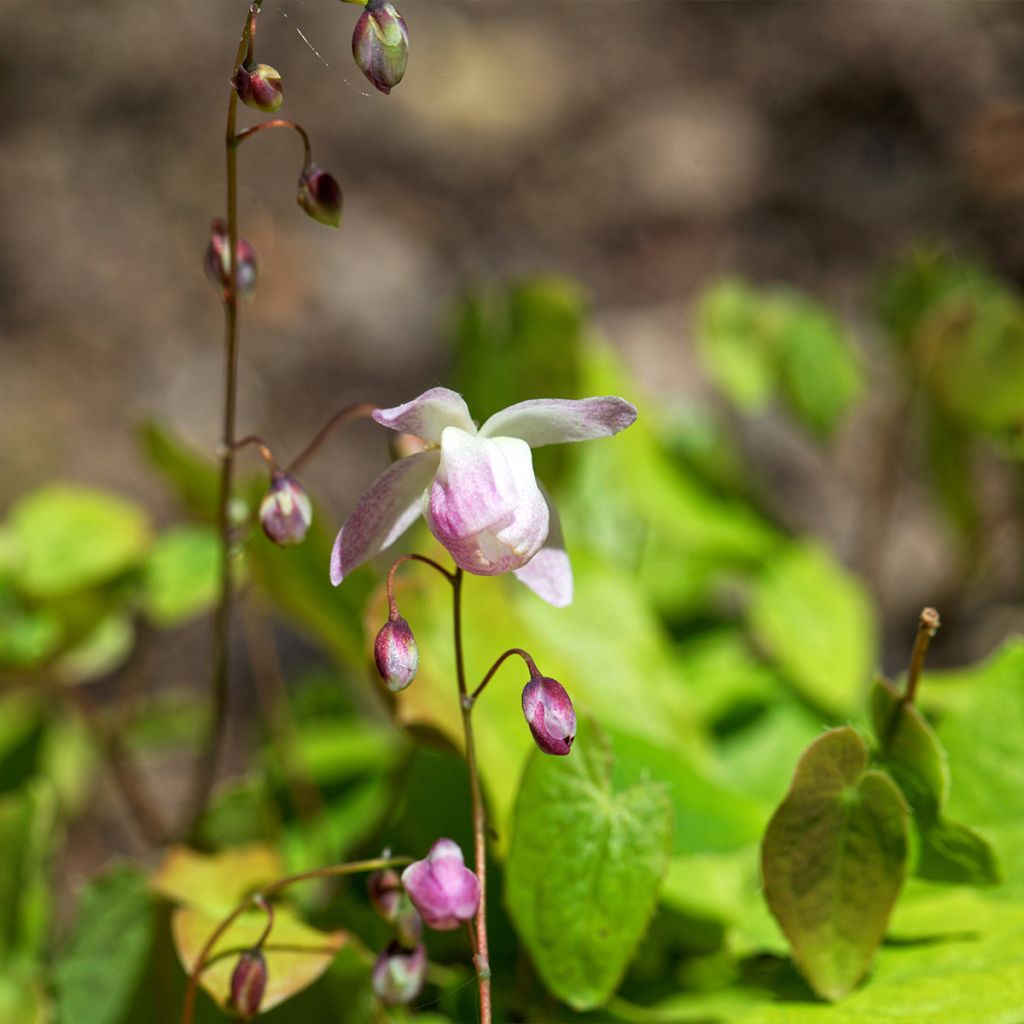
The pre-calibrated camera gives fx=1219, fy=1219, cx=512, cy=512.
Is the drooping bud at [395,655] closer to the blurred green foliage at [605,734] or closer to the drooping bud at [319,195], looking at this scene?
the blurred green foliage at [605,734]

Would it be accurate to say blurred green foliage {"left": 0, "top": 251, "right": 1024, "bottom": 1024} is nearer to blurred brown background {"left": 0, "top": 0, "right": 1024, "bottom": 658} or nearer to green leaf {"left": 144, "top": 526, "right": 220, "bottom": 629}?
green leaf {"left": 144, "top": 526, "right": 220, "bottom": 629}

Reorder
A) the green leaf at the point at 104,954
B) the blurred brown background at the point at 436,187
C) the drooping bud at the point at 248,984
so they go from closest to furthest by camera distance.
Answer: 1. the drooping bud at the point at 248,984
2. the green leaf at the point at 104,954
3. the blurred brown background at the point at 436,187

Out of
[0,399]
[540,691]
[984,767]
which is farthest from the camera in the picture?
[0,399]

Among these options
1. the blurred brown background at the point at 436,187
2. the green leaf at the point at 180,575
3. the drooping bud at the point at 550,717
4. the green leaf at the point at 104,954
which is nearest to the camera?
the drooping bud at the point at 550,717

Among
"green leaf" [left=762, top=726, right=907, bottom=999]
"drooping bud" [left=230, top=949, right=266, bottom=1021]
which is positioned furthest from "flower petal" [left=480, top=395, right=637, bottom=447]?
"drooping bud" [left=230, top=949, right=266, bottom=1021]

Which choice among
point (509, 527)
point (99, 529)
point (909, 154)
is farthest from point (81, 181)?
point (509, 527)

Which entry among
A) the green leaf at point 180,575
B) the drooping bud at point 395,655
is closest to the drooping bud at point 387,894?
the drooping bud at point 395,655

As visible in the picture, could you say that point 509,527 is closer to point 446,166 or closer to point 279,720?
point 279,720

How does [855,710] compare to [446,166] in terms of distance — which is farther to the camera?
[446,166]

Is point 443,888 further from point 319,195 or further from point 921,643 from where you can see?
point 319,195

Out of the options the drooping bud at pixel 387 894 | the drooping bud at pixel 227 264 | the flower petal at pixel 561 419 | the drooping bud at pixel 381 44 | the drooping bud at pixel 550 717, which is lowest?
the drooping bud at pixel 387 894
